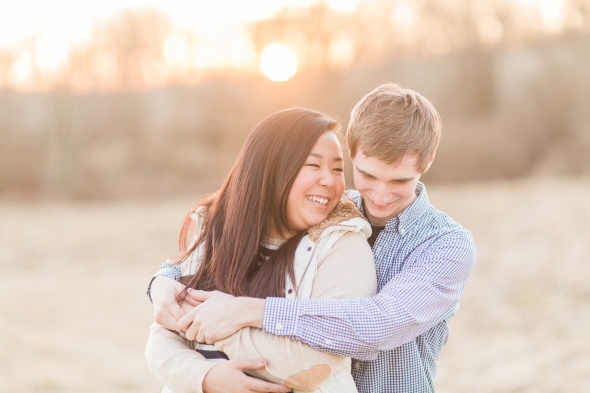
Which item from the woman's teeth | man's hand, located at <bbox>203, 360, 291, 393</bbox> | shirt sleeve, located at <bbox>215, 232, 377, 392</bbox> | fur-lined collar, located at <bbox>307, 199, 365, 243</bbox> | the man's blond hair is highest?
the man's blond hair

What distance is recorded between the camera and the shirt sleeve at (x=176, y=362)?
232 cm

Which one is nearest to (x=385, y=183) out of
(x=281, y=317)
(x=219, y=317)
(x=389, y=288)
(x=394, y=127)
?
(x=394, y=127)

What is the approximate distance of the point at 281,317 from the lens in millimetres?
2271

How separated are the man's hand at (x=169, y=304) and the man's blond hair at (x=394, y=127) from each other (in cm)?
74

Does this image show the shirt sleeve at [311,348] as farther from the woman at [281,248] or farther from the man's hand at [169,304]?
the man's hand at [169,304]

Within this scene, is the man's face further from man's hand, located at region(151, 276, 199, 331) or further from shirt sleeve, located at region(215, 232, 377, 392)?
man's hand, located at region(151, 276, 199, 331)

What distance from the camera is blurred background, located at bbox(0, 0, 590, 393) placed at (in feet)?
28.5

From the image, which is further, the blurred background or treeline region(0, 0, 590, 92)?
treeline region(0, 0, 590, 92)

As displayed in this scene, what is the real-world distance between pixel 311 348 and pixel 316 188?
52 centimetres

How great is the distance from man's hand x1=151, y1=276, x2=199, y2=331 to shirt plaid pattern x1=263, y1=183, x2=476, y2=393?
0.34m

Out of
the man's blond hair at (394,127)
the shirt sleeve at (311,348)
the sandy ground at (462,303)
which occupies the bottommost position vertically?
the sandy ground at (462,303)

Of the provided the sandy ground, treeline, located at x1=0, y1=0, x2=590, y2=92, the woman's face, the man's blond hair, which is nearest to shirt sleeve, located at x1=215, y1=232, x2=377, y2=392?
the woman's face

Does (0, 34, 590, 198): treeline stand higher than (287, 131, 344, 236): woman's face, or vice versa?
(287, 131, 344, 236): woman's face

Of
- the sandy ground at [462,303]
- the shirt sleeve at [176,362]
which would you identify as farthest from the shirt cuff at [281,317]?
the sandy ground at [462,303]
